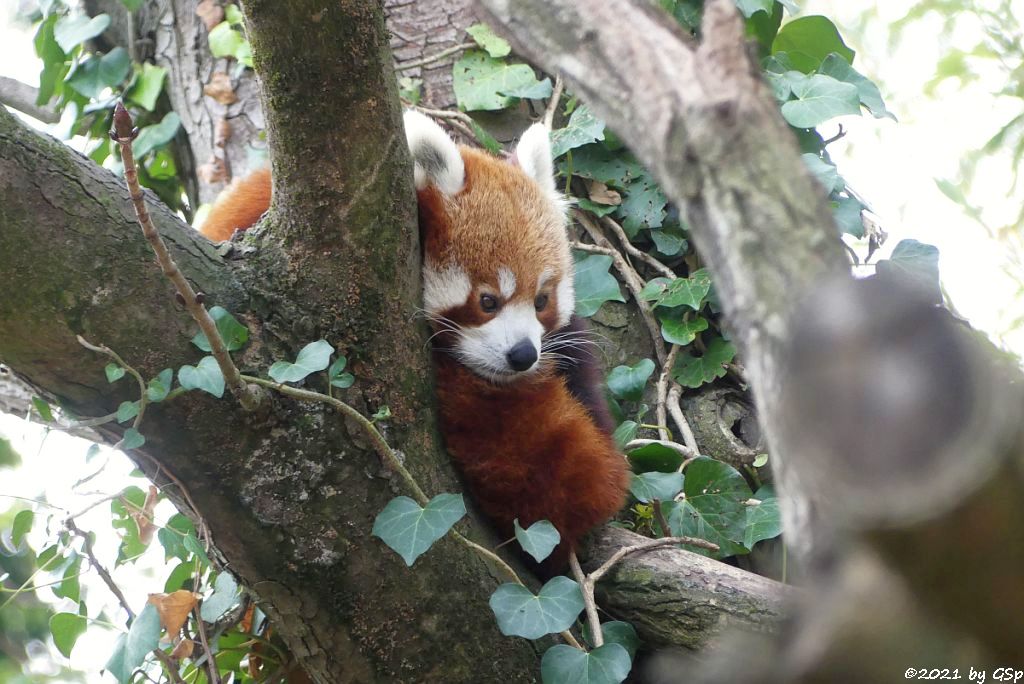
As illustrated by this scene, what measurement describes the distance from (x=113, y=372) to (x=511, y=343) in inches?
46.5

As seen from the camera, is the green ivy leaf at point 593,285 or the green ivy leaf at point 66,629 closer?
the green ivy leaf at point 66,629

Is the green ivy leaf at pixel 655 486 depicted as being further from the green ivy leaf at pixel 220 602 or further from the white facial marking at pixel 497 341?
the green ivy leaf at pixel 220 602

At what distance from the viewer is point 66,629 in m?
2.09

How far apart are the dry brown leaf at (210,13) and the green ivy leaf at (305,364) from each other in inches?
104

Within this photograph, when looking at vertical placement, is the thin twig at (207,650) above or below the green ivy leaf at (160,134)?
below

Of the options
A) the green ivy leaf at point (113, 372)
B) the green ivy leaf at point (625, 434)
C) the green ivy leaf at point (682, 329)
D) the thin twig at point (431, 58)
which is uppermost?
the green ivy leaf at point (113, 372)

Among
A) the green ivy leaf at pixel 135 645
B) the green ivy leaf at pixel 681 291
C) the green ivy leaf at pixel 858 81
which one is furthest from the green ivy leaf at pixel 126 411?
the green ivy leaf at pixel 858 81

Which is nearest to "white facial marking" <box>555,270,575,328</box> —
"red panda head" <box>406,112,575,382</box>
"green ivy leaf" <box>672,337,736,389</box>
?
"red panda head" <box>406,112,575,382</box>

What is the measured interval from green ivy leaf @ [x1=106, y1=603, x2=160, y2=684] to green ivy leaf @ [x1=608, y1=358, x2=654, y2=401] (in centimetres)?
151

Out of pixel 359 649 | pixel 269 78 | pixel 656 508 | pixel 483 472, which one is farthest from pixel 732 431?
pixel 269 78

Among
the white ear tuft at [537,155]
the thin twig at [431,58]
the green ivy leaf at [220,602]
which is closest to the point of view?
the green ivy leaf at [220,602]

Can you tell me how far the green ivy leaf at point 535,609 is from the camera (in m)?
1.73

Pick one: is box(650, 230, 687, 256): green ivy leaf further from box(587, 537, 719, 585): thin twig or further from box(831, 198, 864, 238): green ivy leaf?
box(587, 537, 719, 585): thin twig

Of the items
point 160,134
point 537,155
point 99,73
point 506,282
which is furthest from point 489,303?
point 99,73
